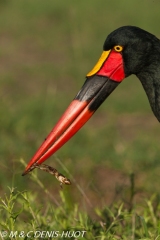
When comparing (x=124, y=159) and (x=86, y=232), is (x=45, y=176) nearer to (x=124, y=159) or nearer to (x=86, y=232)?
(x=124, y=159)

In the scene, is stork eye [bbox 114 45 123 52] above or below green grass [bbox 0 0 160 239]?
above

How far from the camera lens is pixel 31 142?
7.07 metres

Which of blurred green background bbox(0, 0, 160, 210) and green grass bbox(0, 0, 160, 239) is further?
blurred green background bbox(0, 0, 160, 210)

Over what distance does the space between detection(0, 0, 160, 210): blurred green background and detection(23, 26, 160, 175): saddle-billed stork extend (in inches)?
19.1

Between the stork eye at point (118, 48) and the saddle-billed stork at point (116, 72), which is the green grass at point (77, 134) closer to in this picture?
the saddle-billed stork at point (116, 72)

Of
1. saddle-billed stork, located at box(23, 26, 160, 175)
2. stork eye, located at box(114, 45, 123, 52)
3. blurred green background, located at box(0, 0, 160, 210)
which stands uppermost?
stork eye, located at box(114, 45, 123, 52)

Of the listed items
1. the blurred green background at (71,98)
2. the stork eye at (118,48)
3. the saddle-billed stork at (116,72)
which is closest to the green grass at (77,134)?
the blurred green background at (71,98)

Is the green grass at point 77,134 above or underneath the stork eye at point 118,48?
underneath

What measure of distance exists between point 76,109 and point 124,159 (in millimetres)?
2664

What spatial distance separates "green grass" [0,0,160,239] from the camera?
179 inches

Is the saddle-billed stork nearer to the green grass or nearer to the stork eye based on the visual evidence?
the stork eye

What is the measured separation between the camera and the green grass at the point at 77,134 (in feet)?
14.9

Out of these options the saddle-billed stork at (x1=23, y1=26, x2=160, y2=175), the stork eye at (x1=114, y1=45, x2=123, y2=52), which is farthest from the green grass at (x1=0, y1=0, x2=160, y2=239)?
the stork eye at (x1=114, y1=45, x2=123, y2=52)

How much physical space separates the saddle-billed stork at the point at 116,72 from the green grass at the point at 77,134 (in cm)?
34
